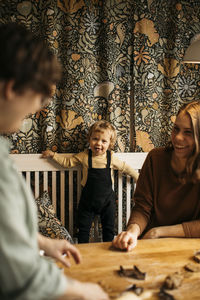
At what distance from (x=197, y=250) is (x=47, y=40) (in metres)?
2.25

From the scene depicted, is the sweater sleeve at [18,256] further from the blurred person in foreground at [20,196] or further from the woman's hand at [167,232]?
the woman's hand at [167,232]

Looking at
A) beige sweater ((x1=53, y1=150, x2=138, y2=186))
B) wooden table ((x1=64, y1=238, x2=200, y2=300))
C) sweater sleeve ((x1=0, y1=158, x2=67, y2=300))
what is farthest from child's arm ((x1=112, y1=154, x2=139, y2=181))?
sweater sleeve ((x1=0, y1=158, x2=67, y2=300))

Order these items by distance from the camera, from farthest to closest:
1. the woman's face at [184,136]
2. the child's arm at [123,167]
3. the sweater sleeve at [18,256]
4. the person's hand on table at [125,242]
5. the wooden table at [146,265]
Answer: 1. the child's arm at [123,167]
2. the woman's face at [184,136]
3. the person's hand on table at [125,242]
4. the wooden table at [146,265]
5. the sweater sleeve at [18,256]

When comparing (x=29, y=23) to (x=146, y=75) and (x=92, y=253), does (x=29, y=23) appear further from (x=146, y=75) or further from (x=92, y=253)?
Answer: (x=92, y=253)

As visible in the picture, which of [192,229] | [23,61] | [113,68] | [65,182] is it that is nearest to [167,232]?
[192,229]

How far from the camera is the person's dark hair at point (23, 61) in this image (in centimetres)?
66

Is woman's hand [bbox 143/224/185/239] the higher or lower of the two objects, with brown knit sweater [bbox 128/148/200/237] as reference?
lower

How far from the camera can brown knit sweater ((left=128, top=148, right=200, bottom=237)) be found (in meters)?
1.72

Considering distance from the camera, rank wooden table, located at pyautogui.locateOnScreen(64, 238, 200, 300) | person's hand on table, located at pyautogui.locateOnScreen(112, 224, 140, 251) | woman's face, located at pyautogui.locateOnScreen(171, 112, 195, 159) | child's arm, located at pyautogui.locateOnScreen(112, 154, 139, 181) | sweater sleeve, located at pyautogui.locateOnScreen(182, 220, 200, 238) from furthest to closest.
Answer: child's arm, located at pyautogui.locateOnScreen(112, 154, 139, 181) → woman's face, located at pyautogui.locateOnScreen(171, 112, 195, 159) → sweater sleeve, located at pyautogui.locateOnScreen(182, 220, 200, 238) → person's hand on table, located at pyautogui.locateOnScreen(112, 224, 140, 251) → wooden table, located at pyautogui.locateOnScreen(64, 238, 200, 300)

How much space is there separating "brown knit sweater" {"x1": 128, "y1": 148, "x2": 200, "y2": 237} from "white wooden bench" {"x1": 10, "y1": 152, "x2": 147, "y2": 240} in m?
1.17

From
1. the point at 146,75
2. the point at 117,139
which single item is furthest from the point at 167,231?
the point at 146,75

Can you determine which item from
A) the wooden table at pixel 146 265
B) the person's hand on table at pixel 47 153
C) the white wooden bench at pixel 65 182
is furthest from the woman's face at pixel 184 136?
the person's hand on table at pixel 47 153

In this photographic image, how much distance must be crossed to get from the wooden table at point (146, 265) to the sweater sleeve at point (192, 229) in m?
0.09

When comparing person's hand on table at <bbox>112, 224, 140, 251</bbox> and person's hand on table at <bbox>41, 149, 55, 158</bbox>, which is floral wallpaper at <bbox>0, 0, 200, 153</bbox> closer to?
person's hand on table at <bbox>41, 149, 55, 158</bbox>
